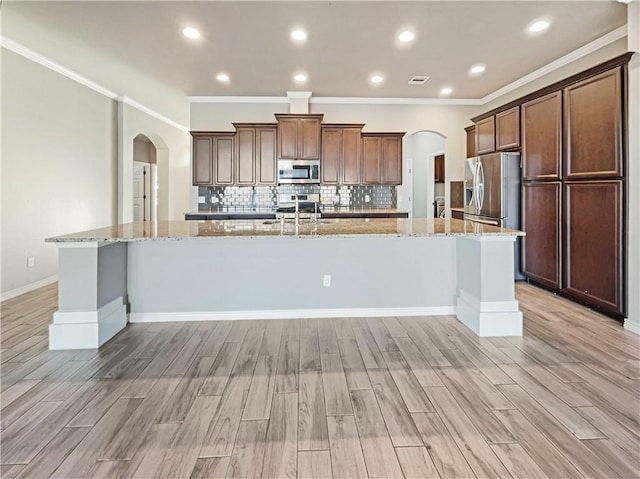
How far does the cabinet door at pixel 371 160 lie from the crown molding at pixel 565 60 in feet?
6.75

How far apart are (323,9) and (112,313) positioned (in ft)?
10.4

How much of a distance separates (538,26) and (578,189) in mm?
1683

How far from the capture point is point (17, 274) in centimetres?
448

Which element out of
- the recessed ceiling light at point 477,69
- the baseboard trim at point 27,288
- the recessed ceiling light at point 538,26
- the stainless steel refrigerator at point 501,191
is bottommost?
the baseboard trim at point 27,288

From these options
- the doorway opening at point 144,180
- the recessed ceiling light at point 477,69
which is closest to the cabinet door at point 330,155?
the recessed ceiling light at point 477,69

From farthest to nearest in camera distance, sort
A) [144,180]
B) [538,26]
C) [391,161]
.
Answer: [144,180]
[391,161]
[538,26]

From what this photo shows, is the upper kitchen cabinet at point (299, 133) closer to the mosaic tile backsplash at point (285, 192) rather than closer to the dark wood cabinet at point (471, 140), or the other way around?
the mosaic tile backsplash at point (285, 192)

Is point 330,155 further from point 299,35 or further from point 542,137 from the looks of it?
point 542,137

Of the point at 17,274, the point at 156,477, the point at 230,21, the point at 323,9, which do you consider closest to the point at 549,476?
the point at 156,477

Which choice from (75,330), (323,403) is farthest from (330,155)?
(323,403)

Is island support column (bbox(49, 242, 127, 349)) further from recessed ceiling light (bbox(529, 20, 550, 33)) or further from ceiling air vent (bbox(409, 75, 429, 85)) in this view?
ceiling air vent (bbox(409, 75, 429, 85))

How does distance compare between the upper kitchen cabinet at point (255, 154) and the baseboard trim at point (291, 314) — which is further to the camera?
the upper kitchen cabinet at point (255, 154)

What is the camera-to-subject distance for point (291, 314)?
3.63 metres

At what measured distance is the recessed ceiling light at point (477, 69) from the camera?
17.0ft
